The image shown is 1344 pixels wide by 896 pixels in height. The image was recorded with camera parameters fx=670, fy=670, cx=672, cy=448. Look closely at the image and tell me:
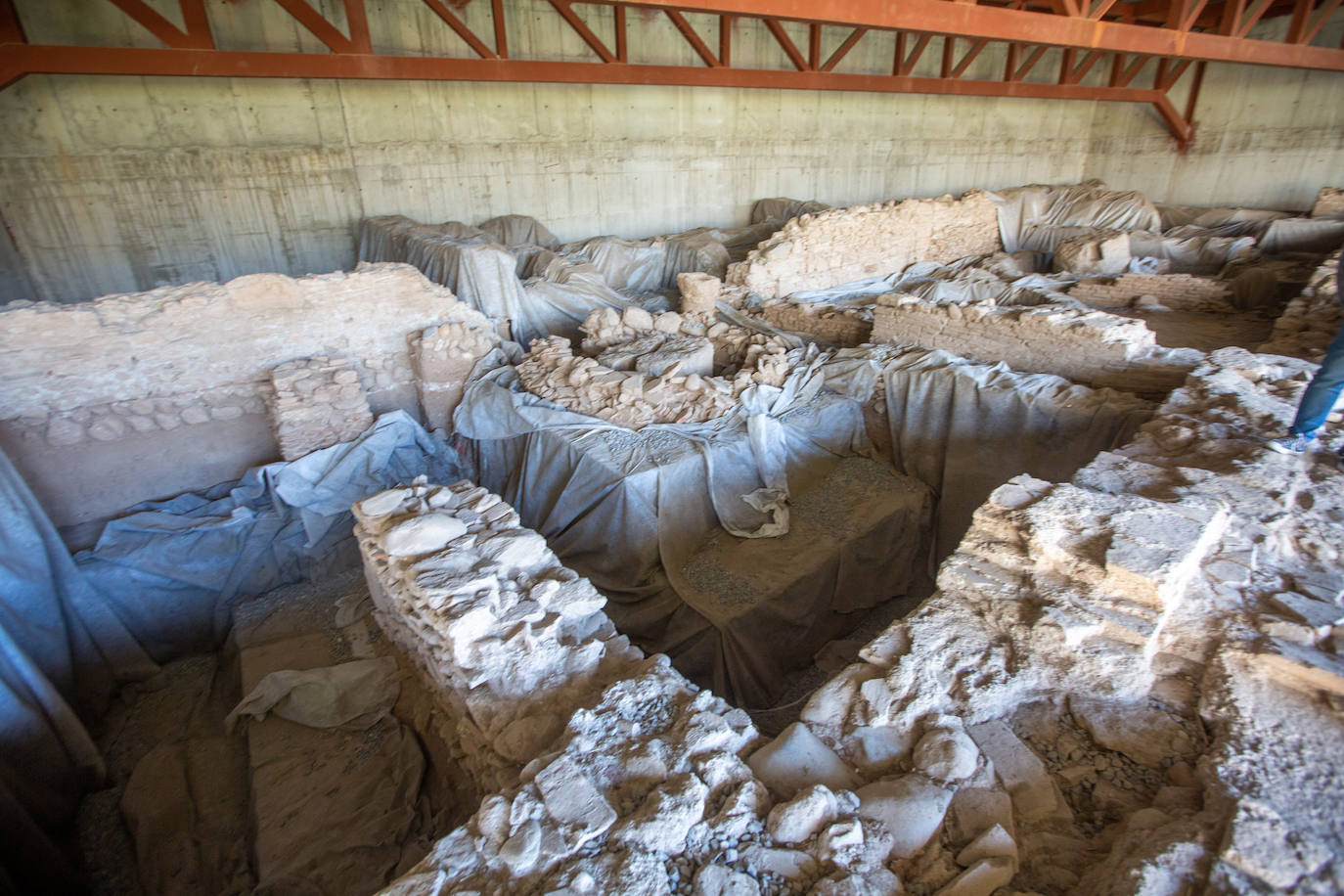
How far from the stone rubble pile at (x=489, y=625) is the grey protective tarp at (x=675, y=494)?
1.57 meters

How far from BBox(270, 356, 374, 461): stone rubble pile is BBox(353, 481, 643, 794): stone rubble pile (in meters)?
2.03

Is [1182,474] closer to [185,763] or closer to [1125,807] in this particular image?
[1125,807]

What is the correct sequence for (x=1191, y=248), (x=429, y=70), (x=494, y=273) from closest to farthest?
(x=494, y=273), (x=429, y=70), (x=1191, y=248)

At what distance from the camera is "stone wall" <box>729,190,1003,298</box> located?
26.8 feet

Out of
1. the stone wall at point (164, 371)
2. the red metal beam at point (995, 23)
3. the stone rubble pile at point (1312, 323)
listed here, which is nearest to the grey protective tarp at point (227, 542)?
the stone wall at point (164, 371)

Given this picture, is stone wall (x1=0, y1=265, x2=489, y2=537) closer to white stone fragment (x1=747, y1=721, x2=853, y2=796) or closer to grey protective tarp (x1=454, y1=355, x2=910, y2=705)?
grey protective tarp (x1=454, y1=355, x2=910, y2=705)

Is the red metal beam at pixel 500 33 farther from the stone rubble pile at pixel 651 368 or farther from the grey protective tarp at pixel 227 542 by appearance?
the grey protective tarp at pixel 227 542

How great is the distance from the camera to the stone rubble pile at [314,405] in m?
5.04

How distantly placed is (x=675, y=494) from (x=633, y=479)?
0.40 metres

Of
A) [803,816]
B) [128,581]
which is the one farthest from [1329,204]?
[128,581]

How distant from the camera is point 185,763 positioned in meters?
3.56

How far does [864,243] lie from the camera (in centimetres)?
888

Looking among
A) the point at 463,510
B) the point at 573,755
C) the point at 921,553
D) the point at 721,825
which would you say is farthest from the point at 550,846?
the point at 921,553

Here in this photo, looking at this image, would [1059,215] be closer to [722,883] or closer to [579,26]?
[579,26]
